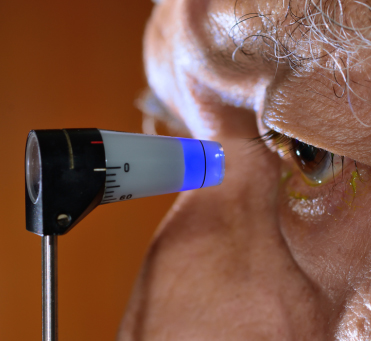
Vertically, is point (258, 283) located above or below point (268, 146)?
below

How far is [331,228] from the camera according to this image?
1.21ft

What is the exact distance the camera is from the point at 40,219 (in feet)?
0.91

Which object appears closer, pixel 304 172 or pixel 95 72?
pixel 304 172

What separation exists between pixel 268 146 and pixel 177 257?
0.71 feet

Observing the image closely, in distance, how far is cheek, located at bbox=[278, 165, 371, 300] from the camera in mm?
324

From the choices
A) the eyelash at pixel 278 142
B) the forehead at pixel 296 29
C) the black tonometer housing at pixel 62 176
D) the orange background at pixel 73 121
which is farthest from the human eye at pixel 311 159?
the orange background at pixel 73 121

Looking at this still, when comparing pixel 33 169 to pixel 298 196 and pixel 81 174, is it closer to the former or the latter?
pixel 81 174

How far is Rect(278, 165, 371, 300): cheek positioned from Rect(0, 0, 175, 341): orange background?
2.43 ft

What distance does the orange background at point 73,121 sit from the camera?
945mm

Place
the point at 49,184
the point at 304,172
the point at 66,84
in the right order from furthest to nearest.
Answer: the point at 66,84 < the point at 304,172 < the point at 49,184

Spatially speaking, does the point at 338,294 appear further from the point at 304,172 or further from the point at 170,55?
the point at 170,55

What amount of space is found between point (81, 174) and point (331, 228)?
266 mm

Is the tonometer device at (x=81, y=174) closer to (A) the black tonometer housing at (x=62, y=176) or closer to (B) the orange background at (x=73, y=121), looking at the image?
(A) the black tonometer housing at (x=62, y=176)

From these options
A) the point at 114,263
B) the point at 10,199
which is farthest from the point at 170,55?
the point at 114,263
